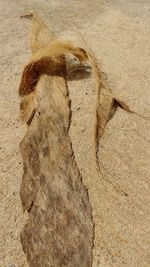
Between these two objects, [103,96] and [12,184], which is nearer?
[12,184]

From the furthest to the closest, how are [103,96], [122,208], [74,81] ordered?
[74,81] < [103,96] < [122,208]

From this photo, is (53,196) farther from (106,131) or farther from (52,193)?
(106,131)

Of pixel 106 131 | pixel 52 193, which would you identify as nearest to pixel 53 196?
pixel 52 193

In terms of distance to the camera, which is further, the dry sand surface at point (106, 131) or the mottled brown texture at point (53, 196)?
the dry sand surface at point (106, 131)

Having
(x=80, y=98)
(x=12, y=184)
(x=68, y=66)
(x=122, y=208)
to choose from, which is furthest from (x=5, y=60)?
(x=122, y=208)

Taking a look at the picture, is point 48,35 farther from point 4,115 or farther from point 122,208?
point 122,208
